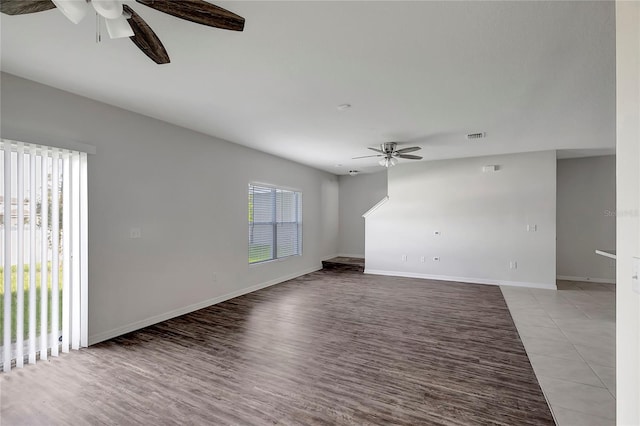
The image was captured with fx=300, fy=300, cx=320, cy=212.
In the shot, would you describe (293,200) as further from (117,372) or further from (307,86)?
(117,372)

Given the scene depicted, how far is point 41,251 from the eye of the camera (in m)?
2.83

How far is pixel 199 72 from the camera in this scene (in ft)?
8.39

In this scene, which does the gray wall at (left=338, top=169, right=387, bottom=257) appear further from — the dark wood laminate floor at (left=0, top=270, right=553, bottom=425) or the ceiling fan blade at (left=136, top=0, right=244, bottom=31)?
the ceiling fan blade at (left=136, top=0, right=244, bottom=31)

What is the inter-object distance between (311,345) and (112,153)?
304 cm

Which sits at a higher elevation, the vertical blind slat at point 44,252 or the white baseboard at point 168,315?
the vertical blind slat at point 44,252

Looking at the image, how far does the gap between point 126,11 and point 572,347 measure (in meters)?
4.51

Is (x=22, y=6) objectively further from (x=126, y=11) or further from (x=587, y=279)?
(x=587, y=279)

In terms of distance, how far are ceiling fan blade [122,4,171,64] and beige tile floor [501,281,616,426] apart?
3.41 metres

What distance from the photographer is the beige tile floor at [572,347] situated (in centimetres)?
213

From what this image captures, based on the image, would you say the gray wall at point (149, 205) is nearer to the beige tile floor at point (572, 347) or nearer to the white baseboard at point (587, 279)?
the beige tile floor at point (572, 347)

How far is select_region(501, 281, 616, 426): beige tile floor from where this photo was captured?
2.13m

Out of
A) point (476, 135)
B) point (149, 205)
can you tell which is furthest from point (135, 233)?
point (476, 135)

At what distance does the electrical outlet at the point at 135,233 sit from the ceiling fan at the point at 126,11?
253 cm

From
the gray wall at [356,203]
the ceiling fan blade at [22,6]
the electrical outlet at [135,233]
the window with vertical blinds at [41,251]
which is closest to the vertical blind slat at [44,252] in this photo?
the window with vertical blinds at [41,251]
